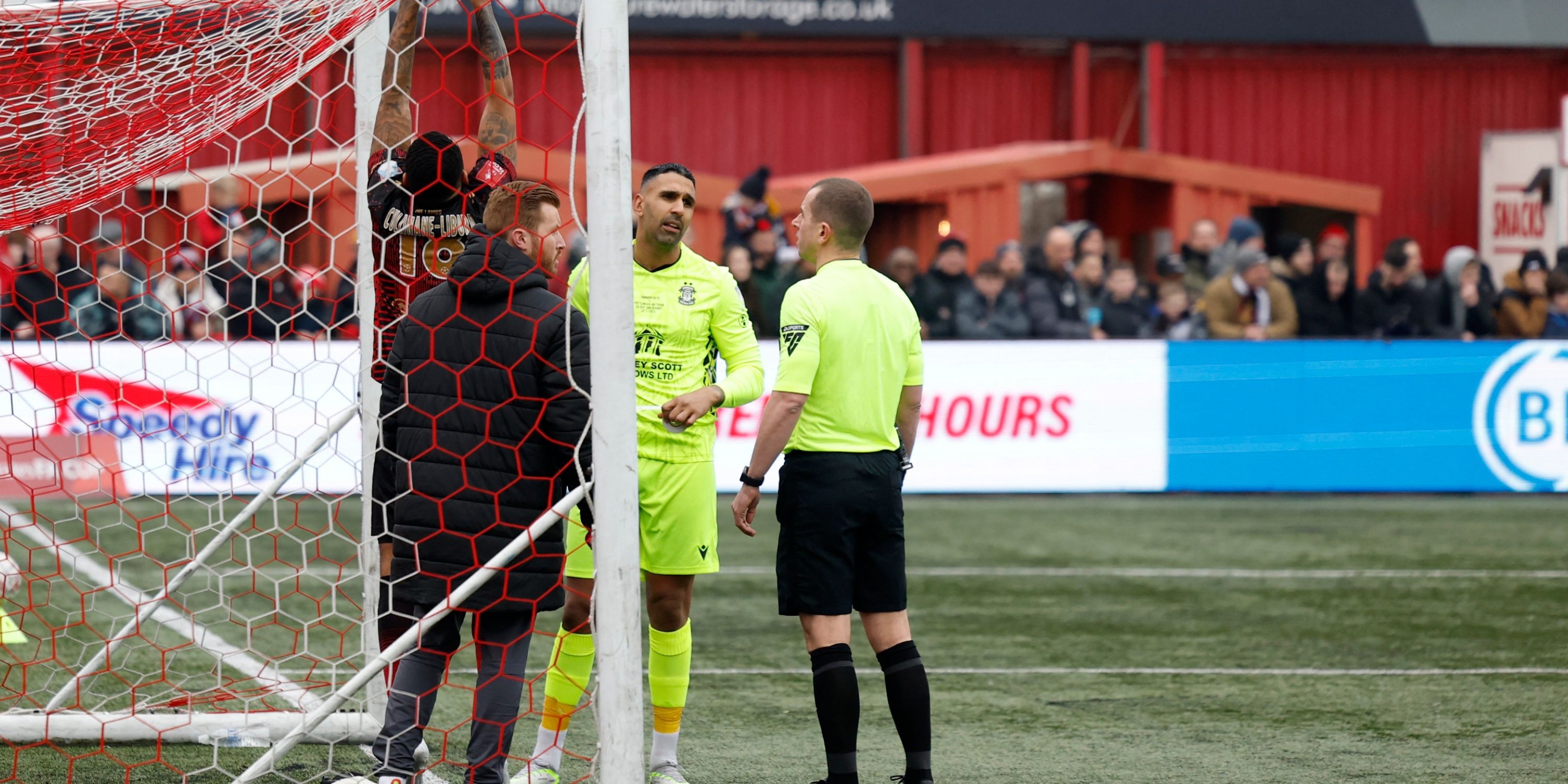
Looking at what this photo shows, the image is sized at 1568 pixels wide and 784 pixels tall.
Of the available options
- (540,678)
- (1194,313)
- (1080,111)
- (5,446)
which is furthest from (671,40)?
(5,446)

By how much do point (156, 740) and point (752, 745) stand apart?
6.26 feet

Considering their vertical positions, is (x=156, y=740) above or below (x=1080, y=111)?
below

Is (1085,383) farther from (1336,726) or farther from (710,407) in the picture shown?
(710,407)

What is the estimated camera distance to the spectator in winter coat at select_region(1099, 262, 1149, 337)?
13.8m

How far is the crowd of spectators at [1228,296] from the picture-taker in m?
13.5

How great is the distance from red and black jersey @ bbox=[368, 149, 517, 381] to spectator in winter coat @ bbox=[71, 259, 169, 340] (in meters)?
6.51

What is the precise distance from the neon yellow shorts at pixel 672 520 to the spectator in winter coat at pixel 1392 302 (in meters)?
10.1

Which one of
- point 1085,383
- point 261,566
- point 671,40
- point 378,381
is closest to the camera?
point 378,381

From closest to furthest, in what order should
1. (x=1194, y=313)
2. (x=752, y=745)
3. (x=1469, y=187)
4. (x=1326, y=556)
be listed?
(x=752, y=745)
(x=1326, y=556)
(x=1194, y=313)
(x=1469, y=187)

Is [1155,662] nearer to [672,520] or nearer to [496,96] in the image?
[672,520]

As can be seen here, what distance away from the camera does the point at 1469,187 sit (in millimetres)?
22672

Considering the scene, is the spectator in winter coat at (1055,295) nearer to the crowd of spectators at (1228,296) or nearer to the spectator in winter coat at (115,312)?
the crowd of spectators at (1228,296)

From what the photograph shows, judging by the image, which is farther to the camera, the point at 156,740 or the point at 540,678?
the point at 540,678

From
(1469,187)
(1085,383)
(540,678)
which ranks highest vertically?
(1469,187)
